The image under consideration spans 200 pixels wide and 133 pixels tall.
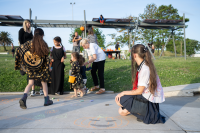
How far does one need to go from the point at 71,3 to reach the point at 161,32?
93.1 ft

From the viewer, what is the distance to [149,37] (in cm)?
3497

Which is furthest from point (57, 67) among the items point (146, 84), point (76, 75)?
point (146, 84)

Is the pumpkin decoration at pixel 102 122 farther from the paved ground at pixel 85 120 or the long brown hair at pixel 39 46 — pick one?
the long brown hair at pixel 39 46

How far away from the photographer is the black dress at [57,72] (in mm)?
5344

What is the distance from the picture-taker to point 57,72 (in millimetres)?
5418

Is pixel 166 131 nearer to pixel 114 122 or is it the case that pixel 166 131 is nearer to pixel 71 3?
pixel 114 122

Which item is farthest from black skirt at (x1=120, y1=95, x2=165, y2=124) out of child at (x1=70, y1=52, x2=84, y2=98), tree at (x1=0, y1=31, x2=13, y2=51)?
tree at (x1=0, y1=31, x2=13, y2=51)

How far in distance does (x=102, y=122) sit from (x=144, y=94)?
0.87m

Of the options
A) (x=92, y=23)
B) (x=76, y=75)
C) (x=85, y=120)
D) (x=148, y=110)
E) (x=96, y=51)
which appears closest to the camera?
(x=148, y=110)

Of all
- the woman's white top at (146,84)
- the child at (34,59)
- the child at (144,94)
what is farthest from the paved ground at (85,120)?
the child at (34,59)

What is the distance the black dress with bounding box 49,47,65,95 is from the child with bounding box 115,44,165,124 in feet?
9.66

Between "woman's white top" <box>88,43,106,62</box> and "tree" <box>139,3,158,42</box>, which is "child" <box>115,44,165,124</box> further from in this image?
"tree" <box>139,3,158,42</box>

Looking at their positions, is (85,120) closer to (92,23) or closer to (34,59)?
(34,59)

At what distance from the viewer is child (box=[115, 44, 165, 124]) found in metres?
2.69
